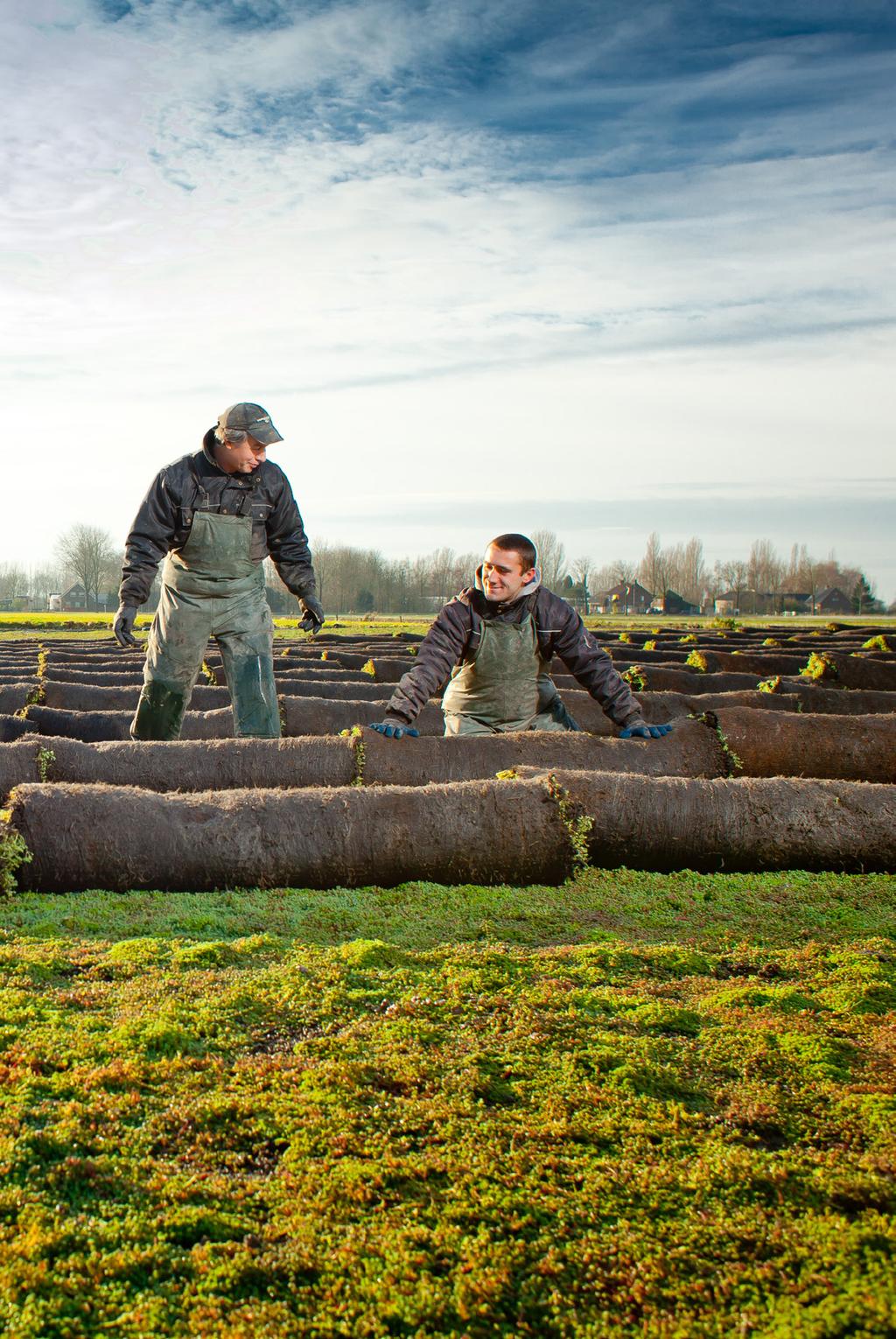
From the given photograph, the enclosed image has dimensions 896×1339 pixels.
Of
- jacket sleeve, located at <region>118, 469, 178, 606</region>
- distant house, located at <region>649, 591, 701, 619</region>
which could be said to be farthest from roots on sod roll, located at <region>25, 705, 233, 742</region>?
distant house, located at <region>649, 591, 701, 619</region>

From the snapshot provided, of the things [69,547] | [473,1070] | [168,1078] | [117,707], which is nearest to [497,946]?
[473,1070]

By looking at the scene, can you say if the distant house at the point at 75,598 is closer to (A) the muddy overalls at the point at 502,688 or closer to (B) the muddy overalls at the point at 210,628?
(B) the muddy overalls at the point at 210,628

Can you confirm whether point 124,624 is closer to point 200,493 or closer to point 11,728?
point 200,493

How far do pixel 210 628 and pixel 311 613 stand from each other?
849 mm

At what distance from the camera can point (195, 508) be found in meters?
6.26

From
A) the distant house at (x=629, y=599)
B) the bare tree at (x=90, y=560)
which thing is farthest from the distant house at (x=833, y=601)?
the bare tree at (x=90, y=560)

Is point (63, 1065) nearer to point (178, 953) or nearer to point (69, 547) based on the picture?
point (178, 953)

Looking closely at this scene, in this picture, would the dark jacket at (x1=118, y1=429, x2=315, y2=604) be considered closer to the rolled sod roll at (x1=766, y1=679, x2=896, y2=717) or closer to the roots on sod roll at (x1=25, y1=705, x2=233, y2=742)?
the roots on sod roll at (x1=25, y1=705, x2=233, y2=742)

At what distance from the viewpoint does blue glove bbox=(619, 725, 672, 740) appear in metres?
5.58

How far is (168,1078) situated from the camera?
94.9 inches

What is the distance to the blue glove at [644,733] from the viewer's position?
5.58m

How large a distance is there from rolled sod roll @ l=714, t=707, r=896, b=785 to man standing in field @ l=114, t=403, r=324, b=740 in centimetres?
290

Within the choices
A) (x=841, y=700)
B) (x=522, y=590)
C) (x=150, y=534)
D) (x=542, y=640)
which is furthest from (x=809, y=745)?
(x=150, y=534)

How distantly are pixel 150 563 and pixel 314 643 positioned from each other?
18982 millimetres
